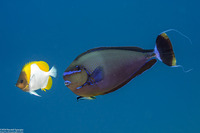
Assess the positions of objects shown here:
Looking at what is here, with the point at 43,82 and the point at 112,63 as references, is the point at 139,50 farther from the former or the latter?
the point at 43,82

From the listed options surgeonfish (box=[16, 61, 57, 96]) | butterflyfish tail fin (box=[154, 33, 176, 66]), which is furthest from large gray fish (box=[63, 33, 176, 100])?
surgeonfish (box=[16, 61, 57, 96])

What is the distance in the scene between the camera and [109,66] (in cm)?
67

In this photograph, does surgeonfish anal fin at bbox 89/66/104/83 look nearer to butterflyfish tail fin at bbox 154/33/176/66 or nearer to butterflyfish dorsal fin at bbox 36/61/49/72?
butterflyfish tail fin at bbox 154/33/176/66

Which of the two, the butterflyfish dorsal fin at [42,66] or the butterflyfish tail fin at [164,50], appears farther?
the butterflyfish dorsal fin at [42,66]

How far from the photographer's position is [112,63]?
68 centimetres

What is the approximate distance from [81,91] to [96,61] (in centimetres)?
11

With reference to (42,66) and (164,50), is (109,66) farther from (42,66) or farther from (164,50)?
(42,66)

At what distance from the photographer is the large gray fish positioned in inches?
26.2

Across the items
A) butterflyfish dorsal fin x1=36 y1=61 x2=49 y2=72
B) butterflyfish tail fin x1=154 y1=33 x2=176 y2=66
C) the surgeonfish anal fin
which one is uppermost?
butterflyfish dorsal fin x1=36 y1=61 x2=49 y2=72

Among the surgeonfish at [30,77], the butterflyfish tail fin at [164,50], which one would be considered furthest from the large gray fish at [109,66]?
the surgeonfish at [30,77]

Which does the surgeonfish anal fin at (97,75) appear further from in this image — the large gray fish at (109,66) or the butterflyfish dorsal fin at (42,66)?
the butterflyfish dorsal fin at (42,66)

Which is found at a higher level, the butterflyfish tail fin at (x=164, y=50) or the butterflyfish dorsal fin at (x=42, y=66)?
the butterflyfish dorsal fin at (x=42, y=66)

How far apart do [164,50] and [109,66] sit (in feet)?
0.64

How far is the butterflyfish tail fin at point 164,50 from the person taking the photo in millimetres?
663
